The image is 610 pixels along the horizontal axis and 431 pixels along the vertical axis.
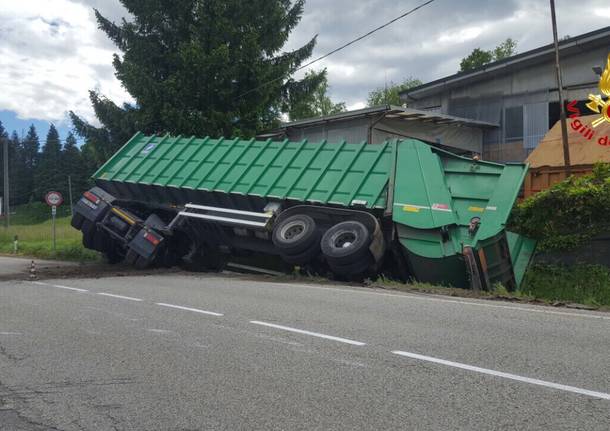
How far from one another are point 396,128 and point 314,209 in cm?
813

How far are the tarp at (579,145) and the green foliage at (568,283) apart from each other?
4.40m

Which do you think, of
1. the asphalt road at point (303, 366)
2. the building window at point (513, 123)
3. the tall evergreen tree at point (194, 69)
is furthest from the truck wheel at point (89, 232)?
the building window at point (513, 123)

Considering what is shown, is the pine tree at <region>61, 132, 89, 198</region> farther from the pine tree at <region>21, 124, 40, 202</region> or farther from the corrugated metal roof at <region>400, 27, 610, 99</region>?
the corrugated metal roof at <region>400, 27, 610, 99</region>

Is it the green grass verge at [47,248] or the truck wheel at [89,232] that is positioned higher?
the truck wheel at [89,232]

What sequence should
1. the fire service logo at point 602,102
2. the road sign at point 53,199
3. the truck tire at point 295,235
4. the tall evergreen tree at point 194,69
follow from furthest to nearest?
the road sign at point 53,199 → the tall evergreen tree at point 194,69 → the fire service logo at point 602,102 → the truck tire at point 295,235

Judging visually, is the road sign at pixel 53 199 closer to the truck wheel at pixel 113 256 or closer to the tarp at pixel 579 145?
the truck wheel at pixel 113 256

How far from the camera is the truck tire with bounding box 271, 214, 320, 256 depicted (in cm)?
1208

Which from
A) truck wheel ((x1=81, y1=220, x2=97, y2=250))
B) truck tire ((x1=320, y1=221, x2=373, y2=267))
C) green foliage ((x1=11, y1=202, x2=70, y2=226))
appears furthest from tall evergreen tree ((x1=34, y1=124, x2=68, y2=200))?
truck tire ((x1=320, y1=221, x2=373, y2=267))

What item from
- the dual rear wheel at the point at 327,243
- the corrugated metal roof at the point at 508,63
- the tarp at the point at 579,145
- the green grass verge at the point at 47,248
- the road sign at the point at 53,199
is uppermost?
the corrugated metal roof at the point at 508,63

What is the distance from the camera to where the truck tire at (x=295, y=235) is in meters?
12.1

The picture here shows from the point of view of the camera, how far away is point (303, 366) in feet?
18.1

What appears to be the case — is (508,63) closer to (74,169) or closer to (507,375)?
(507,375)

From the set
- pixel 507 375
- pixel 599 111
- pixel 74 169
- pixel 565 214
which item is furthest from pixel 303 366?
pixel 74 169

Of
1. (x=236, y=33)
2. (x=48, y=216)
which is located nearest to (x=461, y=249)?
(x=236, y=33)
